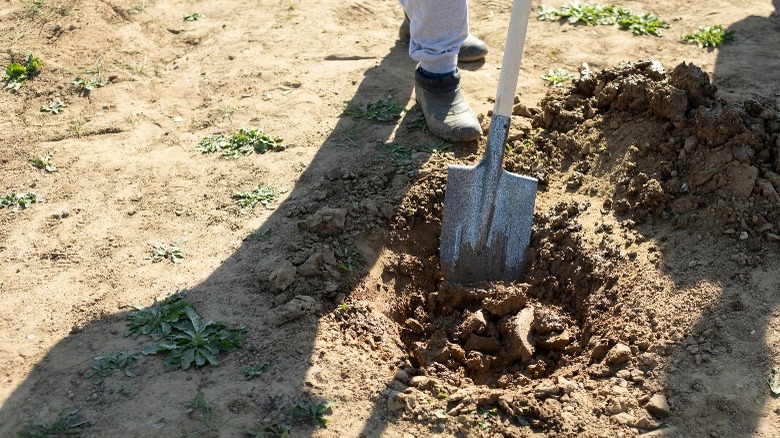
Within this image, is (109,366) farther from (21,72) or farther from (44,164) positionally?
(21,72)

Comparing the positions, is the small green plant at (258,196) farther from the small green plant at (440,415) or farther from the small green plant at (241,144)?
the small green plant at (440,415)

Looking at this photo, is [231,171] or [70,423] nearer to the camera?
[70,423]

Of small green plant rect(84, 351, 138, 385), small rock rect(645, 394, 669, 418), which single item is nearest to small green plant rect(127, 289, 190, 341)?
small green plant rect(84, 351, 138, 385)

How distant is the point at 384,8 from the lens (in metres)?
5.68

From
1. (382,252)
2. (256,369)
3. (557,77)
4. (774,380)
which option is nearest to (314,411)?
(256,369)

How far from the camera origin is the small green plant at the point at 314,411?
2.83 m

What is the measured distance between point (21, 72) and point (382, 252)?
292 centimetres

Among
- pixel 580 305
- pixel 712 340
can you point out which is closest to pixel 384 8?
pixel 580 305

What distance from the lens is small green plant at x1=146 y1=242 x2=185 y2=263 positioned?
361cm

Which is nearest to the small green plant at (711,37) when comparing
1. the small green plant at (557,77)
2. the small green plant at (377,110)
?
the small green plant at (557,77)

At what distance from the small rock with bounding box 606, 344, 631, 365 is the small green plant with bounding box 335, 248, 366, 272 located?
117 cm

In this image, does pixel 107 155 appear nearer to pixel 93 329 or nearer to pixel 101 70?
pixel 101 70

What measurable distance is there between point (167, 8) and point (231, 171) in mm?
2206

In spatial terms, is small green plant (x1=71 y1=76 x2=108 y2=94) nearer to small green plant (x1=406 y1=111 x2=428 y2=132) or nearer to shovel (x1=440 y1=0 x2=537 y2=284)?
small green plant (x1=406 y1=111 x2=428 y2=132)
